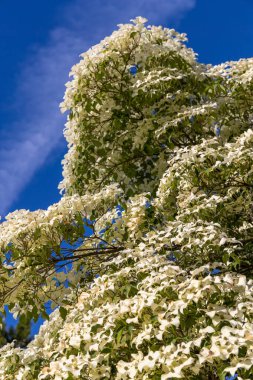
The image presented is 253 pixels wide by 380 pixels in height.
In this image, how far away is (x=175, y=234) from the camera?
7383 millimetres

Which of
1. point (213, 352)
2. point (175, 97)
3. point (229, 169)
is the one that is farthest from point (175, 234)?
Result: point (175, 97)

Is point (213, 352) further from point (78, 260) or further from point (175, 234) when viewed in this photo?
point (78, 260)

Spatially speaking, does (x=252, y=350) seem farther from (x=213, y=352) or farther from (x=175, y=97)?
(x=175, y=97)

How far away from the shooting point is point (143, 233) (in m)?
8.38

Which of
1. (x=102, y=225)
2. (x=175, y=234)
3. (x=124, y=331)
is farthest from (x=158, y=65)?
(x=124, y=331)

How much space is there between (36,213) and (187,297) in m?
3.51

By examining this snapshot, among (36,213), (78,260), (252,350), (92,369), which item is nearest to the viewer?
(252,350)

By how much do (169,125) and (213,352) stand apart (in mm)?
5442

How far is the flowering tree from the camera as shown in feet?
17.4

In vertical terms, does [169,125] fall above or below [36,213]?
above

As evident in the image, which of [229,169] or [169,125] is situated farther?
[169,125]

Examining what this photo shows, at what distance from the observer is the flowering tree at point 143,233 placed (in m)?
5.30

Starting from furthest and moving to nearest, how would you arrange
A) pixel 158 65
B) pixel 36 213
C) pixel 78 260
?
pixel 158 65 < pixel 78 260 < pixel 36 213

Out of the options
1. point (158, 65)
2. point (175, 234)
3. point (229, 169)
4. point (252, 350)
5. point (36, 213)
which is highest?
point (158, 65)
